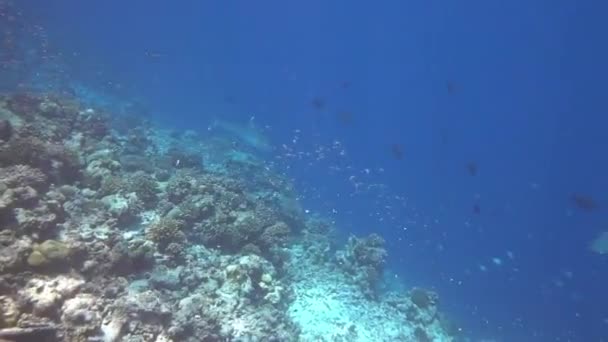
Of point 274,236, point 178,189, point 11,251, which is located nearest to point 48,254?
point 11,251

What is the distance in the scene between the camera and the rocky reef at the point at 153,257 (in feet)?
27.0

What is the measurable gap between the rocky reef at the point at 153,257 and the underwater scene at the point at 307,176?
6cm

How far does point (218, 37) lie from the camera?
345 feet

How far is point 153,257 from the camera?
1067 centimetres

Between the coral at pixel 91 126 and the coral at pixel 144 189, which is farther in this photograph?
the coral at pixel 91 126

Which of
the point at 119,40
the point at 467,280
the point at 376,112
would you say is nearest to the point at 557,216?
the point at 467,280

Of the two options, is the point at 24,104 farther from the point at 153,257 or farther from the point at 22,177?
the point at 153,257

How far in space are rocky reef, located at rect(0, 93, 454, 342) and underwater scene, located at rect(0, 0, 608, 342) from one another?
0.20ft

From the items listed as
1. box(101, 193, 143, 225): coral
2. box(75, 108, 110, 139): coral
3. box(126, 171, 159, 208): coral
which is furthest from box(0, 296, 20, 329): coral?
box(75, 108, 110, 139): coral

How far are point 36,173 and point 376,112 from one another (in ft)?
307

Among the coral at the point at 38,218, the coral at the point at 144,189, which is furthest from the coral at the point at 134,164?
the coral at the point at 38,218

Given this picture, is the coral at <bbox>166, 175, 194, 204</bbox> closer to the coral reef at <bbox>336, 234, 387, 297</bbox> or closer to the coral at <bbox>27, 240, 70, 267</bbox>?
the coral at <bbox>27, 240, 70, 267</bbox>

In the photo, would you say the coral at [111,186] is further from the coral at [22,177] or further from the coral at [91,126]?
the coral at [91,126]

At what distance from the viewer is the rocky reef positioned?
27.0 ft
